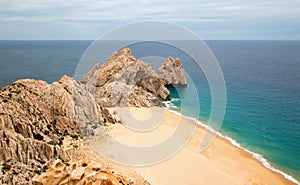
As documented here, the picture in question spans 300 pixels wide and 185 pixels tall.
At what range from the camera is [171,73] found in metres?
69.3

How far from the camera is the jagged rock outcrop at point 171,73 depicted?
68.9 meters

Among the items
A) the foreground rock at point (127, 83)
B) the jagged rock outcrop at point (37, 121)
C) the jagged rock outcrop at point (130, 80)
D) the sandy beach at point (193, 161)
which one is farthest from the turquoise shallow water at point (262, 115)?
the jagged rock outcrop at point (37, 121)

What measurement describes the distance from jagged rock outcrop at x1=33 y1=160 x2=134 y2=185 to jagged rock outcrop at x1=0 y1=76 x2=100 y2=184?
512 cm

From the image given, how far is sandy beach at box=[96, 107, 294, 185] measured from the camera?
24.7 meters

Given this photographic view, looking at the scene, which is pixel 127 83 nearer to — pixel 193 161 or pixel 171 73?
pixel 171 73

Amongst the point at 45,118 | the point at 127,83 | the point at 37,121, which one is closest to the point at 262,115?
the point at 127,83

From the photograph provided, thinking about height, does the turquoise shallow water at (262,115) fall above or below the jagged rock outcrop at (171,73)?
below

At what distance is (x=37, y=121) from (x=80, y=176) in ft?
44.4

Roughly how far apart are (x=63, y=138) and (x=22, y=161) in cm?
727

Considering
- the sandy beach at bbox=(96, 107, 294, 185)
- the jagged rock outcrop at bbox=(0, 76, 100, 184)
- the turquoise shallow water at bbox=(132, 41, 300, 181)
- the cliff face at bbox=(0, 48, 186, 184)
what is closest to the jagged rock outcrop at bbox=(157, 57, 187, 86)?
the turquoise shallow water at bbox=(132, 41, 300, 181)

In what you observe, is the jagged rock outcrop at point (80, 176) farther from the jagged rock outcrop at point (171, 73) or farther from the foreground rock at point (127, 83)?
the jagged rock outcrop at point (171, 73)

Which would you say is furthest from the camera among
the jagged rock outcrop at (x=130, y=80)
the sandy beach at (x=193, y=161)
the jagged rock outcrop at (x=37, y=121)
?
the jagged rock outcrop at (x=130, y=80)

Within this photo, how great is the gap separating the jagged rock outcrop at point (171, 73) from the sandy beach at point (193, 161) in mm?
28724

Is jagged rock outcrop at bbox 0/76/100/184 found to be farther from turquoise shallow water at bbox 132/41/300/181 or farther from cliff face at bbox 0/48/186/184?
turquoise shallow water at bbox 132/41/300/181
